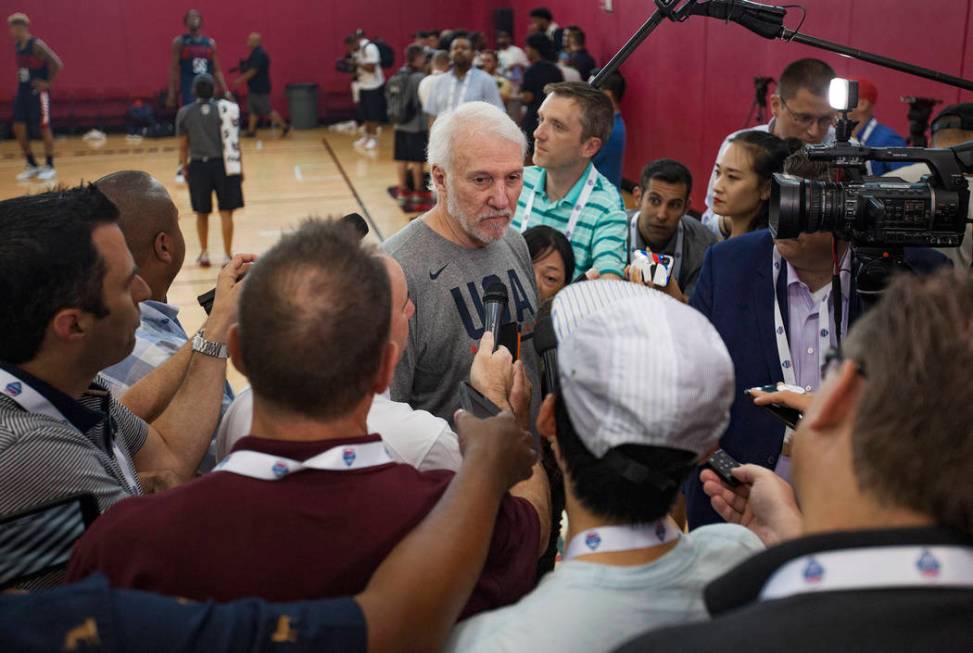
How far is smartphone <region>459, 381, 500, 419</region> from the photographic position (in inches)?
70.9

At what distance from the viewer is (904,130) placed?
18.7 feet

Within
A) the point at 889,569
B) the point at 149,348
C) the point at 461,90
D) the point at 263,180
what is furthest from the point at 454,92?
the point at 889,569

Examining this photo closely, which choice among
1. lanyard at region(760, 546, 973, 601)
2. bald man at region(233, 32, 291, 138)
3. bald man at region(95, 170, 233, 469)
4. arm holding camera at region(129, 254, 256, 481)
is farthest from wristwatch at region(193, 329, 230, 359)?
bald man at region(233, 32, 291, 138)

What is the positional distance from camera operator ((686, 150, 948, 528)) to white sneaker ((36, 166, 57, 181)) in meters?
12.5

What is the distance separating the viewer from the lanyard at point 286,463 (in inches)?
49.2

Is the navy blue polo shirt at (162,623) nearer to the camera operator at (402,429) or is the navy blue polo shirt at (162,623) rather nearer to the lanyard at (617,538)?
the lanyard at (617,538)

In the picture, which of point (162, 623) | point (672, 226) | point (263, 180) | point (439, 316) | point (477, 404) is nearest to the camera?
point (162, 623)

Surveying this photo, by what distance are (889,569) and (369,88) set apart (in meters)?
15.0

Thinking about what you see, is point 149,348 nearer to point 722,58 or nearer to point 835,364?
point 835,364

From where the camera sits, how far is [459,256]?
→ 106 inches

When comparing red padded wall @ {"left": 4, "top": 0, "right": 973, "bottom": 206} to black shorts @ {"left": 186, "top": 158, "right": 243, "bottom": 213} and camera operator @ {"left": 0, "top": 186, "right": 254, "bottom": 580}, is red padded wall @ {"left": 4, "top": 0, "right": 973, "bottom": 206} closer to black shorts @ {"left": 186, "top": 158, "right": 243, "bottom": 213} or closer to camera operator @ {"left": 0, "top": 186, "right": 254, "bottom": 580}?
black shorts @ {"left": 186, "top": 158, "right": 243, "bottom": 213}

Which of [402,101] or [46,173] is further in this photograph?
[46,173]

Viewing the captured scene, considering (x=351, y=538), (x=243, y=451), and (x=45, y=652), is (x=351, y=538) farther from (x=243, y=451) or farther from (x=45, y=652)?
(x=45, y=652)

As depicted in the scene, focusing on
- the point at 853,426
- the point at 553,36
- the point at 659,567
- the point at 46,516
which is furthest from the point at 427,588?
the point at 553,36
